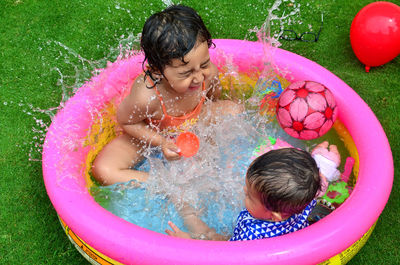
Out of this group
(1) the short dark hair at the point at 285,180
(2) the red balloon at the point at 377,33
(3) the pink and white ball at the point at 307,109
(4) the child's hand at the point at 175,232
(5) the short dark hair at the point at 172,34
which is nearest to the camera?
(1) the short dark hair at the point at 285,180

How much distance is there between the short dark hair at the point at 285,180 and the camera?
5.94ft

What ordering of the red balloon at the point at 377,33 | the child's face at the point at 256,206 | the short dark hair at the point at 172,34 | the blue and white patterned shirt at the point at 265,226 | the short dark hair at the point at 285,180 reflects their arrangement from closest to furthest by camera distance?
the short dark hair at the point at 285,180
the child's face at the point at 256,206
the blue and white patterned shirt at the point at 265,226
the short dark hair at the point at 172,34
the red balloon at the point at 377,33

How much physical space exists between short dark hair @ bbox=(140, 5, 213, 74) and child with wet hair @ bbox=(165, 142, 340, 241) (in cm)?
71

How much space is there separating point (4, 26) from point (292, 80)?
2.69m

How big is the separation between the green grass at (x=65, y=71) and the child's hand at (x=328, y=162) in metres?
0.42

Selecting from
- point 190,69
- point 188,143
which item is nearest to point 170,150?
point 188,143

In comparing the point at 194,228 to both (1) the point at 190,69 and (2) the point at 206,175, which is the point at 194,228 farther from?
(1) the point at 190,69

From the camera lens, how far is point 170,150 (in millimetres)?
2676

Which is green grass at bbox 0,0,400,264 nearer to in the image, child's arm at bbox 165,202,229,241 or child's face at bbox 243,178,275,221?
child's arm at bbox 165,202,229,241

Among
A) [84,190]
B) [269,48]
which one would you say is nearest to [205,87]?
[269,48]

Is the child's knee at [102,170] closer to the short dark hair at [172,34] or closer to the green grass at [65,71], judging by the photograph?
the green grass at [65,71]

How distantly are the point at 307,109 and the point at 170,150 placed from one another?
861 millimetres

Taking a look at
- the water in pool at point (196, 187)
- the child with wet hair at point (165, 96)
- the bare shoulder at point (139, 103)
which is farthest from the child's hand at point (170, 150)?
the bare shoulder at point (139, 103)

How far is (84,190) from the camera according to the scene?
2.35m
